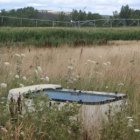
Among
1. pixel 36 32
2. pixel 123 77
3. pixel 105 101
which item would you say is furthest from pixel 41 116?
pixel 36 32

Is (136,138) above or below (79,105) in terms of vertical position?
below

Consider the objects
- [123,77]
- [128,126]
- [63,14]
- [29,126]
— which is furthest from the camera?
[63,14]

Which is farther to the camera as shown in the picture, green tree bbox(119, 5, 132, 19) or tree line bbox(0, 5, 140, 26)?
green tree bbox(119, 5, 132, 19)

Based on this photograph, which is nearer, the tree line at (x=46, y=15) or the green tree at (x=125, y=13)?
the tree line at (x=46, y=15)

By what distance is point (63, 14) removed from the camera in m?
55.4

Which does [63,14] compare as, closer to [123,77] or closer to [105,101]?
[123,77]

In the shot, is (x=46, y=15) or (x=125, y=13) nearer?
(x=46, y=15)

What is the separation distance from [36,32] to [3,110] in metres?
29.5

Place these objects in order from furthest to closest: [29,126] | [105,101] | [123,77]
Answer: [123,77], [105,101], [29,126]

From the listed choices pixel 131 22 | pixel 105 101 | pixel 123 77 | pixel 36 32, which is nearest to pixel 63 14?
pixel 131 22

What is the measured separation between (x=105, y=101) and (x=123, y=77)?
11.7 feet

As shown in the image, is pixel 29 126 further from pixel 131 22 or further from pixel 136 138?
pixel 131 22

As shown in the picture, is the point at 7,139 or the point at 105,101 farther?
the point at 105,101

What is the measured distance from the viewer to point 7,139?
12.7ft
